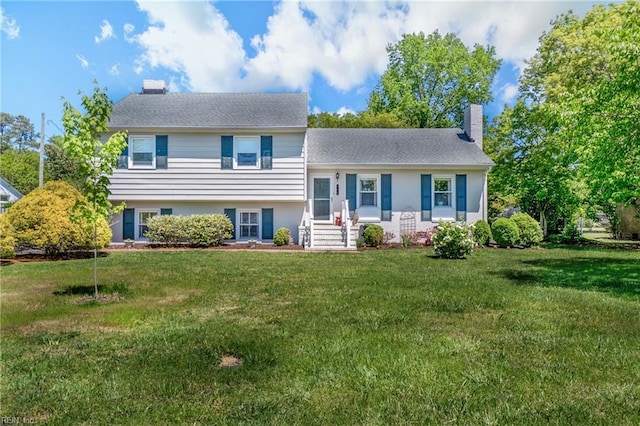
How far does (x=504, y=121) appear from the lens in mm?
23922

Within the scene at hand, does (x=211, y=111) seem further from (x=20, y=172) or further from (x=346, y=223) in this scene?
(x=20, y=172)

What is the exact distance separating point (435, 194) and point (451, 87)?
2073 cm

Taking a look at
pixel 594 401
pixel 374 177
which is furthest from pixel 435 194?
pixel 594 401

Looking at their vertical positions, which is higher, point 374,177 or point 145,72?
point 145,72

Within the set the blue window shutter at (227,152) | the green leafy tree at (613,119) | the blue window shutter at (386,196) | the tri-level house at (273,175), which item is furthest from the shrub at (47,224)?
the green leafy tree at (613,119)

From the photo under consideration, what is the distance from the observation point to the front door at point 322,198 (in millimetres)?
17250

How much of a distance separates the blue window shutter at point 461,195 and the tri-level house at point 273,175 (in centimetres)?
4

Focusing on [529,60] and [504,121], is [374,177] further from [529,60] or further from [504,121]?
[529,60]

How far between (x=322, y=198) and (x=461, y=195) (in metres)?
6.22

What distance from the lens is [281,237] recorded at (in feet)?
51.9

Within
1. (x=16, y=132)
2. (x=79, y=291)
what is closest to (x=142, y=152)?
(x=79, y=291)

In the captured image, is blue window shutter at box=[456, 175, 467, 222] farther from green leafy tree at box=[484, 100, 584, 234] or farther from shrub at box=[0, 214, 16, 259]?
shrub at box=[0, 214, 16, 259]

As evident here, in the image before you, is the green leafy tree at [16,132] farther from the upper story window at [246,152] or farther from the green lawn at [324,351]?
the green lawn at [324,351]

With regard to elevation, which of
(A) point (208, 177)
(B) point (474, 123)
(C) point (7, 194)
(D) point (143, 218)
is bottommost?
(D) point (143, 218)
